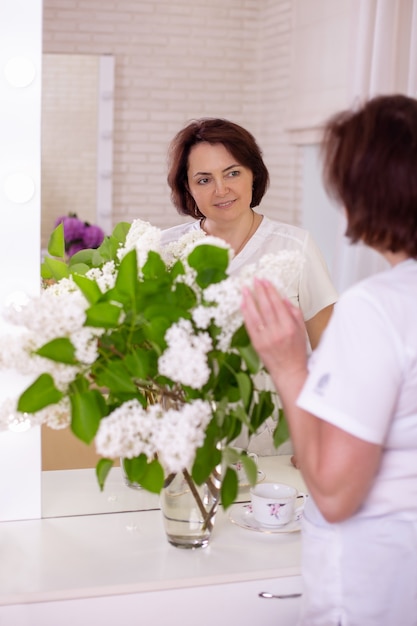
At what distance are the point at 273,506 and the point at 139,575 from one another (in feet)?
0.93

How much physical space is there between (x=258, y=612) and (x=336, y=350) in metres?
0.56

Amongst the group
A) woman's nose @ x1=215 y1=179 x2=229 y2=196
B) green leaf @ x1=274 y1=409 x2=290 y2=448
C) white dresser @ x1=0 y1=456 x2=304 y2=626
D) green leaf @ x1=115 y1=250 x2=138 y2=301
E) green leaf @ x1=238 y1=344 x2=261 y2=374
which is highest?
woman's nose @ x1=215 y1=179 x2=229 y2=196

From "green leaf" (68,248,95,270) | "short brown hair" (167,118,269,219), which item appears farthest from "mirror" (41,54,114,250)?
"green leaf" (68,248,95,270)

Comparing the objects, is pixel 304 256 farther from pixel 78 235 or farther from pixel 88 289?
pixel 78 235

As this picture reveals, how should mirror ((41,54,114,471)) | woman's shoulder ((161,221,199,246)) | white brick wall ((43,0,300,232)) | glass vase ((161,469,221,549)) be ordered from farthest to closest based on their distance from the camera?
white brick wall ((43,0,300,232))
mirror ((41,54,114,471))
woman's shoulder ((161,221,199,246))
glass vase ((161,469,221,549))

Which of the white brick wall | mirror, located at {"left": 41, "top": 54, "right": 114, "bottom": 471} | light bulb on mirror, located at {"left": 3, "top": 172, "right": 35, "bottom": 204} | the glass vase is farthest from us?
the white brick wall

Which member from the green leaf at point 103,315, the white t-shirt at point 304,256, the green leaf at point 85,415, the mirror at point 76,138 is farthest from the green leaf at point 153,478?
the mirror at point 76,138

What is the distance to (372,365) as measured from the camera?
968 millimetres

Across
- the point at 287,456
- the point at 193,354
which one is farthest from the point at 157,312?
→ the point at 287,456

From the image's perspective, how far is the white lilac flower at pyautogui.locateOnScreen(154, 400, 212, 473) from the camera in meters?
1.07

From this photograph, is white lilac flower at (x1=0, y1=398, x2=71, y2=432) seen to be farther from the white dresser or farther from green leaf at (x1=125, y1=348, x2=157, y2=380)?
the white dresser

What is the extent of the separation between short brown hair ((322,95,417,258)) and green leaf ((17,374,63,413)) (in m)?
0.43

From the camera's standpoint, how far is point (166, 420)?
110 centimetres

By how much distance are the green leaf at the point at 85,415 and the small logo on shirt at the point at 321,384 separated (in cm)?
32
